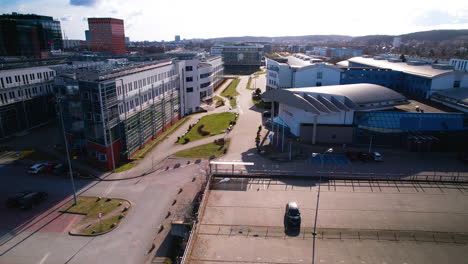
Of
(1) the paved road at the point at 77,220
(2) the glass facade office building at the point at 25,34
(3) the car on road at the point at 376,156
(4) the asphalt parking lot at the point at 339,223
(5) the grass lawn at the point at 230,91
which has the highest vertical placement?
(2) the glass facade office building at the point at 25,34

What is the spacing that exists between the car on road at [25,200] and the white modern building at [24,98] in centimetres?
2357

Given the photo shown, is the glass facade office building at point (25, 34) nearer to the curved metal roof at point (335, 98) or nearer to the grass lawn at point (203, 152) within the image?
the grass lawn at point (203, 152)

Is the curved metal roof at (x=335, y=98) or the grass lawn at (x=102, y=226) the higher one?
the curved metal roof at (x=335, y=98)

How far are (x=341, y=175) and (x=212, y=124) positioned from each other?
28.1 metres

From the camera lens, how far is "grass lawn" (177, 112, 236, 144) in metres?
49.2

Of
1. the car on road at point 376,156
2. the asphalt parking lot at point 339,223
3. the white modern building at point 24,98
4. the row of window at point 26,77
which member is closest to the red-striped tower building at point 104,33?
the row of window at point 26,77

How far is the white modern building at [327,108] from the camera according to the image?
43.1m

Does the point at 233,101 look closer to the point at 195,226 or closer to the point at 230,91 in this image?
the point at 230,91

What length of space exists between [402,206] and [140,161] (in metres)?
30.0

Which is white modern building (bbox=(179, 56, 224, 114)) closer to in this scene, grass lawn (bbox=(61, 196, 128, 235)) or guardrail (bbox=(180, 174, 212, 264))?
grass lawn (bbox=(61, 196, 128, 235))

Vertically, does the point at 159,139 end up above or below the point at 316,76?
below

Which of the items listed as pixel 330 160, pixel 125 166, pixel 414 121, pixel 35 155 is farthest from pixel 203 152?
pixel 414 121

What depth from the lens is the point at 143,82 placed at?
44438mm

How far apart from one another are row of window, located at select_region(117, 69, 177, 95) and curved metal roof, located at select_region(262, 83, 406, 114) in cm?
1793
